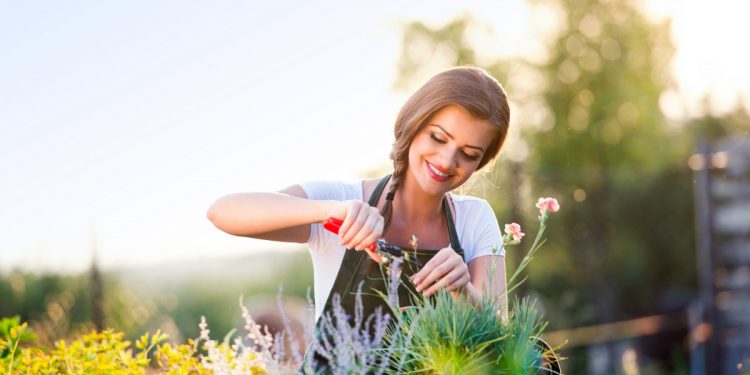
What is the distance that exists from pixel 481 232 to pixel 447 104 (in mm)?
549

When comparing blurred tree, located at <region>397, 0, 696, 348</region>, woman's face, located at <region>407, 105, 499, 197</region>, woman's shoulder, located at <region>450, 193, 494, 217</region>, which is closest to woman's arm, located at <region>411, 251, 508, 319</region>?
woman's face, located at <region>407, 105, 499, 197</region>

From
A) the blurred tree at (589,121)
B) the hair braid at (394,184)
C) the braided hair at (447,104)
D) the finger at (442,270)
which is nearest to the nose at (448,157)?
the braided hair at (447,104)

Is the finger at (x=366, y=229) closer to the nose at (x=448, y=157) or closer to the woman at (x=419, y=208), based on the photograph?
the woman at (x=419, y=208)

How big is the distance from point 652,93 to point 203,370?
11.4 m

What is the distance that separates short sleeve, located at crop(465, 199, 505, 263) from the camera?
2.97 meters

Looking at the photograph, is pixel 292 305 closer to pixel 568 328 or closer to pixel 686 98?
pixel 568 328

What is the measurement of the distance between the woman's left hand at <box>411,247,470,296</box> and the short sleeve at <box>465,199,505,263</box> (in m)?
0.70

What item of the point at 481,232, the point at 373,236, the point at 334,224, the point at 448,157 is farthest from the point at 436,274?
the point at 481,232

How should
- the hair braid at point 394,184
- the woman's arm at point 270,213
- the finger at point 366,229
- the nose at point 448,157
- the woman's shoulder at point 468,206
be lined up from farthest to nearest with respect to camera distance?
the woman's shoulder at point 468,206
the hair braid at point 394,184
the nose at point 448,157
the woman's arm at point 270,213
the finger at point 366,229

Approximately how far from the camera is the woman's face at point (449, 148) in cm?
268

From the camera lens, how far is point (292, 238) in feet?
9.30

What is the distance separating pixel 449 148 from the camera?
8.78ft

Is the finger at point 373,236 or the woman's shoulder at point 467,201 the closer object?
the finger at point 373,236

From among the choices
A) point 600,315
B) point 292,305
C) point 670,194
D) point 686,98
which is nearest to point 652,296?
point 670,194
